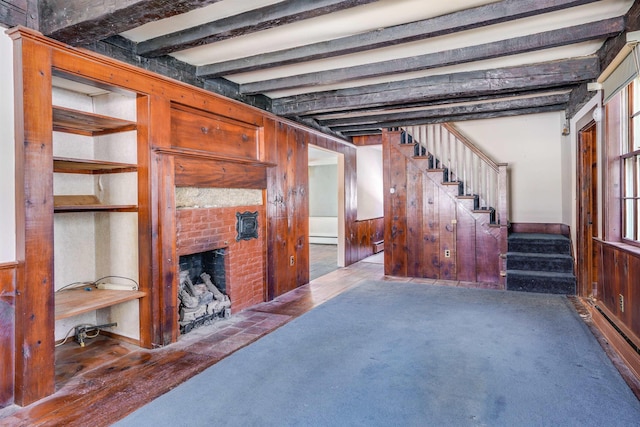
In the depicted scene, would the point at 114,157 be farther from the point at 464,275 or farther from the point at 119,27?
the point at 464,275

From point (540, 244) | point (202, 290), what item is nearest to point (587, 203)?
point (540, 244)

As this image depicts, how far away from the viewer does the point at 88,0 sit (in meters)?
2.23

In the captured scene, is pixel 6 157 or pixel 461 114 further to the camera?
pixel 461 114

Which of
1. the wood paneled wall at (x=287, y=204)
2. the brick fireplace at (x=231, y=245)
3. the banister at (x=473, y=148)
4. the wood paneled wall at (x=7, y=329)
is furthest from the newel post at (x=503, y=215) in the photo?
the wood paneled wall at (x=7, y=329)

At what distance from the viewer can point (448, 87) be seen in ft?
13.4

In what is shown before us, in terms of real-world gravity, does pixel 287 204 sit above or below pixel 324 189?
below

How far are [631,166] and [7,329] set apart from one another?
4.83 m

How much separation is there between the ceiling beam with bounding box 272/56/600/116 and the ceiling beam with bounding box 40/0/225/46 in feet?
8.70

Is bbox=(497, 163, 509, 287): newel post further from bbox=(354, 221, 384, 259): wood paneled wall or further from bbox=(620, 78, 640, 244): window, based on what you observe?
bbox=(354, 221, 384, 259): wood paneled wall

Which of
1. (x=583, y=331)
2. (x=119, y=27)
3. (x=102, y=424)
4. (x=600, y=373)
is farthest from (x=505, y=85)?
(x=102, y=424)

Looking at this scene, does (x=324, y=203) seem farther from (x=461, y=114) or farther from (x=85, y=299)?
(x=85, y=299)

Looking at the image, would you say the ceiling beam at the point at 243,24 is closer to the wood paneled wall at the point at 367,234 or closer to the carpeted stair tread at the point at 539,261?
the carpeted stair tread at the point at 539,261

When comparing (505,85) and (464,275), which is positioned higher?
(505,85)

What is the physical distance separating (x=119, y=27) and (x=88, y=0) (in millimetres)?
203
